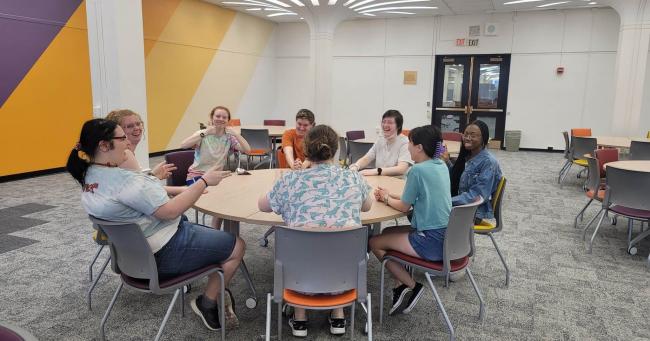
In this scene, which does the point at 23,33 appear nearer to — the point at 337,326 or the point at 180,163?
the point at 180,163

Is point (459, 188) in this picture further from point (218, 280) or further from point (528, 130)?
point (528, 130)

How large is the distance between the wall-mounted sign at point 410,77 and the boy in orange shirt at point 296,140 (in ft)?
27.7

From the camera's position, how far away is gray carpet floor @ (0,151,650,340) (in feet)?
9.29

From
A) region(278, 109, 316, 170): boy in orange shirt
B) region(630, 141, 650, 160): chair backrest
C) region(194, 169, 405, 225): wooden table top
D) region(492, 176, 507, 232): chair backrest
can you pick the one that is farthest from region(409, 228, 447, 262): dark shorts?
region(630, 141, 650, 160): chair backrest

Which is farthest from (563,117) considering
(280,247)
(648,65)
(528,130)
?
(280,247)

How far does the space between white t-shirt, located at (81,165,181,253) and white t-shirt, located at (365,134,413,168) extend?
2.46 metres

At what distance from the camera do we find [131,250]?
Result: 2242 mm

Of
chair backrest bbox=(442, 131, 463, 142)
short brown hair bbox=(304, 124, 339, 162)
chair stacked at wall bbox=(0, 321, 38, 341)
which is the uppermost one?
short brown hair bbox=(304, 124, 339, 162)

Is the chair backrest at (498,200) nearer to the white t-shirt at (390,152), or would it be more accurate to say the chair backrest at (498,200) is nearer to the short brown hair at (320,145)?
the white t-shirt at (390,152)

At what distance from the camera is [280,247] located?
216 centimetres

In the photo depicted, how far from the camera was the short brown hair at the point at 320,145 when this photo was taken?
92.7 inches

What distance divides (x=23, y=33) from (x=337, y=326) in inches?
278

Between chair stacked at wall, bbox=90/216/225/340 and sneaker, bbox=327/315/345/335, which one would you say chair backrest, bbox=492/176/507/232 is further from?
chair stacked at wall, bbox=90/216/225/340

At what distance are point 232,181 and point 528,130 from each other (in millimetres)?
9968
